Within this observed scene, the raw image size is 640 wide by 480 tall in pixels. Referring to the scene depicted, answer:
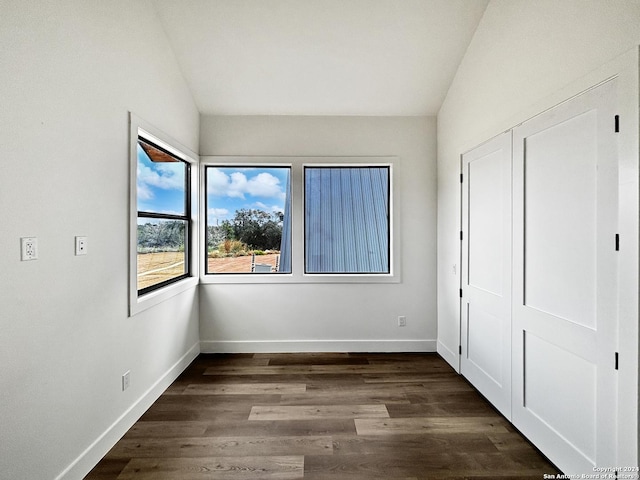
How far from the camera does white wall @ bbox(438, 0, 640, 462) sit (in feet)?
5.25

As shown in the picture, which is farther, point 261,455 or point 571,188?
point 261,455

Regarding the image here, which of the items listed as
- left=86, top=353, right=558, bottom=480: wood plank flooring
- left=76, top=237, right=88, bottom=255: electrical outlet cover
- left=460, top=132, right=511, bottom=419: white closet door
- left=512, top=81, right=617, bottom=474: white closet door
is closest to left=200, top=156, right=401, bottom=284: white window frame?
left=460, top=132, right=511, bottom=419: white closet door

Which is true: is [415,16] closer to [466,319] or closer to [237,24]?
[237,24]

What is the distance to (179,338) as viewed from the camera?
3182 mm

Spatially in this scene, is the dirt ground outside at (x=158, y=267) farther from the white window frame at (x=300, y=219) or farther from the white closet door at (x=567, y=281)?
the white closet door at (x=567, y=281)

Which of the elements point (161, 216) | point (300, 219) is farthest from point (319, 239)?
point (161, 216)

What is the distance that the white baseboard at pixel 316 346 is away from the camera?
370 cm

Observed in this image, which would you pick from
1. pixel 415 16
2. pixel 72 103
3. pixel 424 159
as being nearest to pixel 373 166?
pixel 424 159

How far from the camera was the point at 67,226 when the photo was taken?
172cm

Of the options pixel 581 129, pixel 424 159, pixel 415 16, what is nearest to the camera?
pixel 581 129

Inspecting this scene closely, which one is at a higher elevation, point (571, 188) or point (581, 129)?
point (581, 129)

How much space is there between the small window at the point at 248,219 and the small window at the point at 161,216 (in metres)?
0.30

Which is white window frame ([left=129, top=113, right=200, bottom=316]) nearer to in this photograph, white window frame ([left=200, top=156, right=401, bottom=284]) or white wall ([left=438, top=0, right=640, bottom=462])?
white window frame ([left=200, top=156, right=401, bottom=284])

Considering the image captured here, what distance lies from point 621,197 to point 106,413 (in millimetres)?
3022
